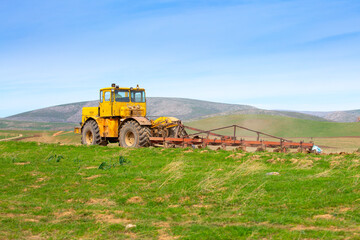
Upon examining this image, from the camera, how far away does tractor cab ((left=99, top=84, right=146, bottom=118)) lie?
23828 mm

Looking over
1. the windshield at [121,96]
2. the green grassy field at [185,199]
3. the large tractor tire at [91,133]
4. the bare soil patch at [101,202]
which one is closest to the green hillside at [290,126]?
the large tractor tire at [91,133]

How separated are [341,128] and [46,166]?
59.3 m

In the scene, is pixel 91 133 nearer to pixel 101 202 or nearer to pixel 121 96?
pixel 121 96

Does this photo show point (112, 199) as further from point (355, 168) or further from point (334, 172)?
point (355, 168)

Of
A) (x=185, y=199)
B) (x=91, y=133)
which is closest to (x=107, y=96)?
(x=91, y=133)

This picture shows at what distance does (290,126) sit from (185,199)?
62848mm

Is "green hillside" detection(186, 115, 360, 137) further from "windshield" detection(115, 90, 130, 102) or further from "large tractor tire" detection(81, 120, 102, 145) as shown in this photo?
"windshield" detection(115, 90, 130, 102)

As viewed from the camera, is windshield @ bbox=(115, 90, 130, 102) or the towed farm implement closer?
the towed farm implement

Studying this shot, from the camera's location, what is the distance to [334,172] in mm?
13250

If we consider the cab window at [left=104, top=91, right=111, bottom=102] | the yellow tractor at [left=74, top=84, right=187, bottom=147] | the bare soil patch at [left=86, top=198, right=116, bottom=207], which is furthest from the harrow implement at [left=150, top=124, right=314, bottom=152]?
the bare soil patch at [left=86, top=198, right=116, bottom=207]

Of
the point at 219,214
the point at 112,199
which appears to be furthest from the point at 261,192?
the point at 112,199

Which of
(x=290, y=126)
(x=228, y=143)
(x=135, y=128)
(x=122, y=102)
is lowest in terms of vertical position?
(x=290, y=126)

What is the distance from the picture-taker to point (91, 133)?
26734 millimetres

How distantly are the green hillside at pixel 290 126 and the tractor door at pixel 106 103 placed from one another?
42.9 metres
